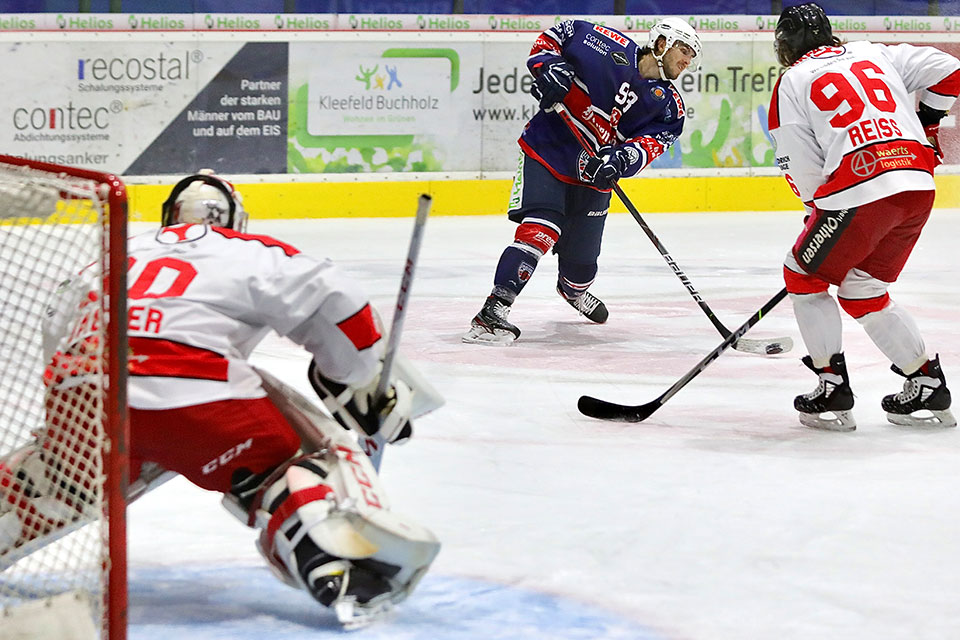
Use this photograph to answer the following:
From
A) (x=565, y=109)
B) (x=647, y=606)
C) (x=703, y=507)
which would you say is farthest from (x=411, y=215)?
(x=647, y=606)

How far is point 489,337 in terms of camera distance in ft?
14.5

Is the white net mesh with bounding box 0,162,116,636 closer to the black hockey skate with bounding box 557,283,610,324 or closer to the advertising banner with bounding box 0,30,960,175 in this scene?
the black hockey skate with bounding box 557,283,610,324

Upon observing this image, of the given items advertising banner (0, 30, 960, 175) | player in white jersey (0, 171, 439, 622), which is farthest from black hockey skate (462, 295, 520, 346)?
advertising banner (0, 30, 960, 175)

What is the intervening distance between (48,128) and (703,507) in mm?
4871

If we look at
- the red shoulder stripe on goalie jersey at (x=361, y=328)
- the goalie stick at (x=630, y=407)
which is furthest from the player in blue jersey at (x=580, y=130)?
the red shoulder stripe on goalie jersey at (x=361, y=328)

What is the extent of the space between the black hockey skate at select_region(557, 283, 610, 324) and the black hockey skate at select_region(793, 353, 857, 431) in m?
1.52

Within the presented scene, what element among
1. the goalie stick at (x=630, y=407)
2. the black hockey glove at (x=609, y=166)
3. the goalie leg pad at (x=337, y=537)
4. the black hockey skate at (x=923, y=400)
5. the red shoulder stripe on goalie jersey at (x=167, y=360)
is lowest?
the goalie stick at (x=630, y=407)

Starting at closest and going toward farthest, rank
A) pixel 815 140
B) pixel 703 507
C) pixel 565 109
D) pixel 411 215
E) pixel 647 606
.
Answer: pixel 647 606 < pixel 703 507 < pixel 815 140 < pixel 565 109 < pixel 411 215

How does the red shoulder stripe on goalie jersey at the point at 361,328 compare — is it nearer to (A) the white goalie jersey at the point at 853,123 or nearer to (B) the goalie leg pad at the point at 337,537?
(B) the goalie leg pad at the point at 337,537

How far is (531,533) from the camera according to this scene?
246 cm

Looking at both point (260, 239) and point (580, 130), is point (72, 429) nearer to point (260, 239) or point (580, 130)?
point (260, 239)

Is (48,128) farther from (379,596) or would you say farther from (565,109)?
(379,596)

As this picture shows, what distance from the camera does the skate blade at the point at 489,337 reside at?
4.40m

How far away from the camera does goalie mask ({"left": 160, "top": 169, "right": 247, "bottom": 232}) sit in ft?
6.79
